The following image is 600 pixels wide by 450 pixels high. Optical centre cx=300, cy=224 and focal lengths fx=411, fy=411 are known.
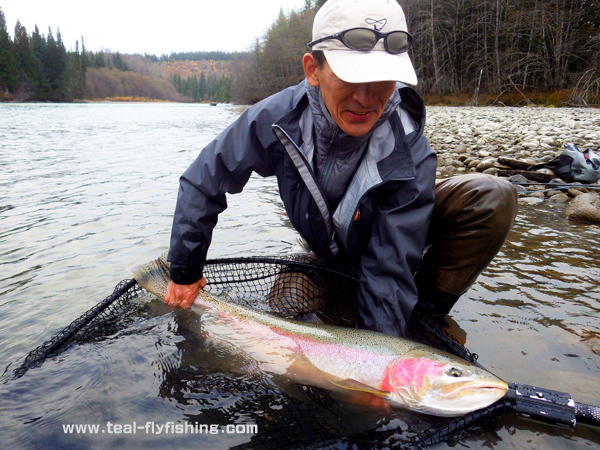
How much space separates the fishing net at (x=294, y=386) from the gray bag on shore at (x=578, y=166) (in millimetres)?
5266

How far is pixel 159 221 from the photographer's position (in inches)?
223

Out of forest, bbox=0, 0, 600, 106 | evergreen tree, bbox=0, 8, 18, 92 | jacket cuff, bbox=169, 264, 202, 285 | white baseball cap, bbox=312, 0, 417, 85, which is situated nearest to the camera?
white baseball cap, bbox=312, 0, 417, 85

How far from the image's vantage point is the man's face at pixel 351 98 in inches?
80.8

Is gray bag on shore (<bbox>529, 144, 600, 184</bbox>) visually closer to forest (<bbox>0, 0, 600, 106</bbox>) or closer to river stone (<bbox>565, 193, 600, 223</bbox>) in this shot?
river stone (<bbox>565, 193, 600, 223</bbox>)

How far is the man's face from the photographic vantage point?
2053 mm

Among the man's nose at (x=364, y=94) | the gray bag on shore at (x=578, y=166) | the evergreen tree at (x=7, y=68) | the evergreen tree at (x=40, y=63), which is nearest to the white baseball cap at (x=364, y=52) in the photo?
the man's nose at (x=364, y=94)

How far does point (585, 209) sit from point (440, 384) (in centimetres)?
438

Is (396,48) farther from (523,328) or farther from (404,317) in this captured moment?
(523,328)

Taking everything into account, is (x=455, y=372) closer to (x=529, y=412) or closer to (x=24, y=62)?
(x=529, y=412)

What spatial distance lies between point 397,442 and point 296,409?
52cm

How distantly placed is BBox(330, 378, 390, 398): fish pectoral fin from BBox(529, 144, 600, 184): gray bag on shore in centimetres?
593

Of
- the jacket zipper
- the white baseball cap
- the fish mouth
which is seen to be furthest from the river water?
the white baseball cap

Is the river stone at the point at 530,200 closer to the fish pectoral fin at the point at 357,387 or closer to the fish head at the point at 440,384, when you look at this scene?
the fish head at the point at 440,384

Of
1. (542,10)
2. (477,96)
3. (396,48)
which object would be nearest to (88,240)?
(396,48)
